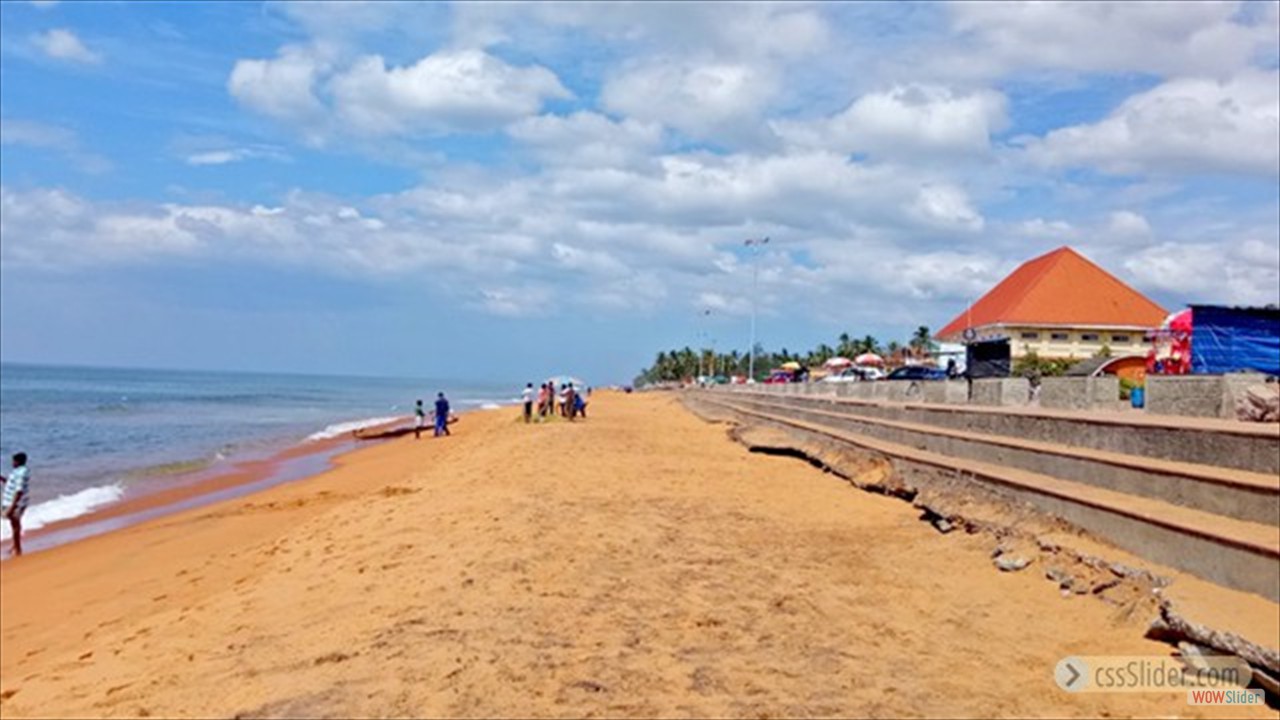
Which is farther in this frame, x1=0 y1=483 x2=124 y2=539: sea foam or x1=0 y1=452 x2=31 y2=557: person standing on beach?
x1=0 y1=483 x2=124 y2=539: sea foam

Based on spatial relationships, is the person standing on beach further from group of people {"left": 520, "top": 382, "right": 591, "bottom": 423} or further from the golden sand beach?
group of people {"left": 520, "top": 382, "right": 591, "bottom": 423}

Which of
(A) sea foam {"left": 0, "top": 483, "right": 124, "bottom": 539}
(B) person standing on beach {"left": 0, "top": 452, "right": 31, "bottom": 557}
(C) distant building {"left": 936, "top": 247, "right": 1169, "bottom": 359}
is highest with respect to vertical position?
(C) distant building {"left": 936, "top": 247, "right": 1169, "bottom": 359}

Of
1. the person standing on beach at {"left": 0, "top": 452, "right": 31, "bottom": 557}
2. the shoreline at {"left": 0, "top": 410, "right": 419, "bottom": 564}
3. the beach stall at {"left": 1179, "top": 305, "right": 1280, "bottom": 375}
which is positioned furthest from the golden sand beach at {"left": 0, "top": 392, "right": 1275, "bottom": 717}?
the beach stall at {"left": 1179, "top": 305, "right": 1280, "bottom": 375}

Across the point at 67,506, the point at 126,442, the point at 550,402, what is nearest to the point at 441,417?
the point at 550,402

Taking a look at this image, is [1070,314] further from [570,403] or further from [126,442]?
[126,442]

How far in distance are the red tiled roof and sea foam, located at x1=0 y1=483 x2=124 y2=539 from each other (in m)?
34.6

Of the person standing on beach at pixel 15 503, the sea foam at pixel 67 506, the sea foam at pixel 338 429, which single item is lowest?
the sea foam at pixel 338 429

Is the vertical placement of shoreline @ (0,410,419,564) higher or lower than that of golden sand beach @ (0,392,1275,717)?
lower

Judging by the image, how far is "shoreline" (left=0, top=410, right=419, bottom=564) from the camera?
15.0m

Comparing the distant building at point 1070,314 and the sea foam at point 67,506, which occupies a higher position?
the distant building at point 1070,314

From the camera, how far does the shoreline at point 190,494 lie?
591 inches

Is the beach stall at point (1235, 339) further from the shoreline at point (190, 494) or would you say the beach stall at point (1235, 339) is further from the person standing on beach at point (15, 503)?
the shoreline at point (190, 494)

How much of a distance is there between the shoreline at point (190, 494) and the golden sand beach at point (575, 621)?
356cm

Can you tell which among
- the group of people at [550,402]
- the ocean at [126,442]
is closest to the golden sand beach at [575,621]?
the ocean at [126,442]
